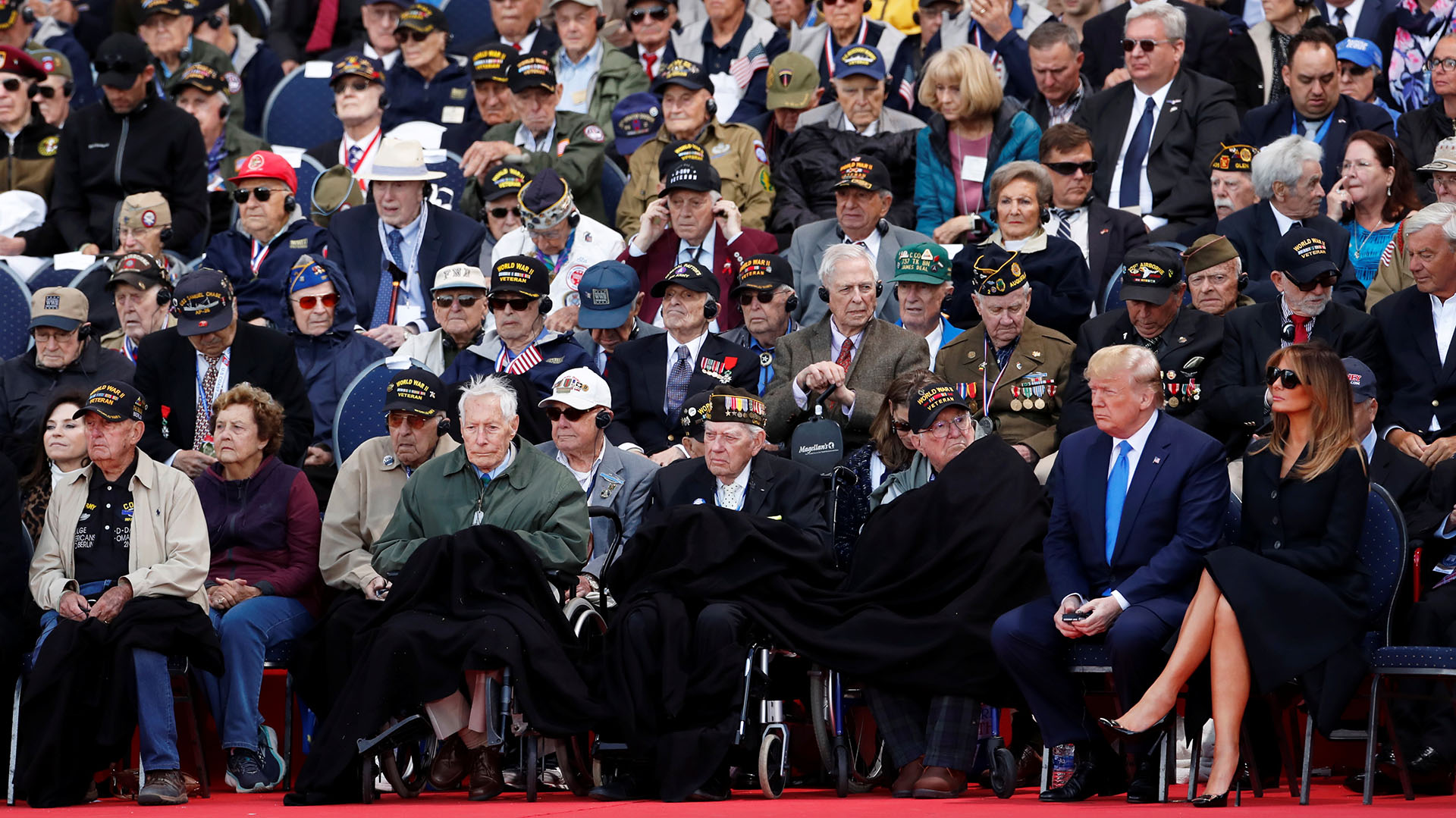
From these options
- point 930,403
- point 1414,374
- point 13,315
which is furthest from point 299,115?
point 1414,374

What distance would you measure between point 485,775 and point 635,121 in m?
5.62

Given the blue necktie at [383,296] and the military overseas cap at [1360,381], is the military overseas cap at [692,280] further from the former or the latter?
the military overseas cap at [1360,381]

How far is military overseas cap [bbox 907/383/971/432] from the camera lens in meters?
7.42

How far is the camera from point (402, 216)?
1058 centimetres

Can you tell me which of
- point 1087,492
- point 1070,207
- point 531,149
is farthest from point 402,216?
point 1087,492

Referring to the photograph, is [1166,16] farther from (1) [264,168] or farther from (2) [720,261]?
(1) [264,168]

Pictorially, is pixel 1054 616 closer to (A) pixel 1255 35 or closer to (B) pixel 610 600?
(B) pixel 610 600

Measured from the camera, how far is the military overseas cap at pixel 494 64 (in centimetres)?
1187

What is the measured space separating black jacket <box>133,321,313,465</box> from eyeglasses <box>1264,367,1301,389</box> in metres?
4.59

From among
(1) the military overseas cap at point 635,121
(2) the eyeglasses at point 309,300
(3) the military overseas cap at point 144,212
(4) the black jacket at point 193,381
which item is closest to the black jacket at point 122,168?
(3) the military overseas cap at point 144,212

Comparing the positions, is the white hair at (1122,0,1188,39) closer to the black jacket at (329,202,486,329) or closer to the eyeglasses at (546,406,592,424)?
the black jacket at (329,202,486,329)

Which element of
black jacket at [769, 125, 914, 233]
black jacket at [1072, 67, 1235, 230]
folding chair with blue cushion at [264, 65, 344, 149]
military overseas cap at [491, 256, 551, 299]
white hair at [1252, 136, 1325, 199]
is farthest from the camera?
folding chair with blue cushion at [264, 65, 344, 149]

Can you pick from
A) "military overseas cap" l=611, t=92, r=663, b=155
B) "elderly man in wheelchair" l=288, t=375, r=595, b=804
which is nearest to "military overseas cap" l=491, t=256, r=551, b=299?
"elderly man in wheelchair" l=288, t=375, r=595, b=804

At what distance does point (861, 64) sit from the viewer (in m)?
10.8
